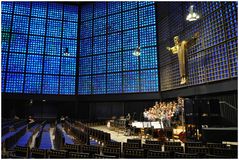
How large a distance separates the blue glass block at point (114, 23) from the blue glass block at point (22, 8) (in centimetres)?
1112

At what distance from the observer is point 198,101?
10.6 m

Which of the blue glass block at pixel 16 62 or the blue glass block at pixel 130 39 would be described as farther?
the blue glass block at pixel 16 62

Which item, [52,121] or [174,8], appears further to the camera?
[52,121]

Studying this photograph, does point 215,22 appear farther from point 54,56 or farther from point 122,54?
point 54,56

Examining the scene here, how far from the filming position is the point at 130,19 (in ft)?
80.8

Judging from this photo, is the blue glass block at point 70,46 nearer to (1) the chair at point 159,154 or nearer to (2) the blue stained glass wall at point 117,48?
(2) the blue stained glass wall at point 117,48

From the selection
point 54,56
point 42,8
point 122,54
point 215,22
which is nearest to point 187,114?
point 215,22

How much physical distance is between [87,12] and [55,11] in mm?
4418

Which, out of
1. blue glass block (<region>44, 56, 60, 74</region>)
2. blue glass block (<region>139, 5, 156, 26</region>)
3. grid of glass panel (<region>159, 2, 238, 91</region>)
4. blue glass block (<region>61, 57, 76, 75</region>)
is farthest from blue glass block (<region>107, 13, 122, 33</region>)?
blue glass block (<region>44, 56, 60, 74</region>)

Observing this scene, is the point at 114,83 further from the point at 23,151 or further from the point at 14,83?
the point at 23,151

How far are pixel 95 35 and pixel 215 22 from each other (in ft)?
53.1

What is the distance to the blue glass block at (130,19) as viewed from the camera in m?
24.2

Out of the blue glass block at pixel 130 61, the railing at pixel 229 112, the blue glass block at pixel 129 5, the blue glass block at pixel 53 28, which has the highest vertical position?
the blue glass block at pixel 129 5

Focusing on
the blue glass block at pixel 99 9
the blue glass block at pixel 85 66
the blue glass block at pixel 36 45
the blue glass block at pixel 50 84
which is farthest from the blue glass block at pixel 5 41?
the blue glass block at pixel 99 9
